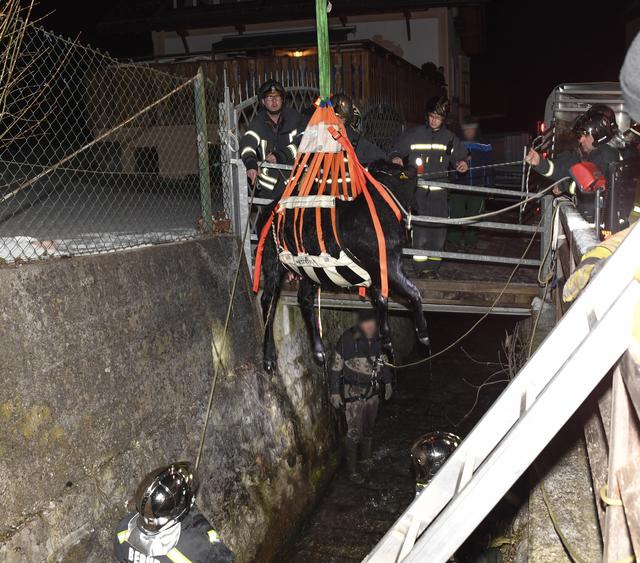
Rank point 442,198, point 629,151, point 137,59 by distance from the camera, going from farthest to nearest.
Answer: point 137,59
point 442,198
point 629,151

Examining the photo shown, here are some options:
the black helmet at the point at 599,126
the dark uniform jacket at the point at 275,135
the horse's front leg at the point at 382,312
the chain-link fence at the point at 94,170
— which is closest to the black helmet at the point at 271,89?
the dark uniform jacket at the point at 275,135

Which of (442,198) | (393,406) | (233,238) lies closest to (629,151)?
(442,198)

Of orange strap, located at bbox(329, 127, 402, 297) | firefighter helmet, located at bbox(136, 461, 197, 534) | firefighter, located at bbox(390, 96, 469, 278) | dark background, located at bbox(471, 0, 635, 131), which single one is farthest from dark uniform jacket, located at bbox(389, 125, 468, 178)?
dark background, located at bbox(471, 0, 635, 131)

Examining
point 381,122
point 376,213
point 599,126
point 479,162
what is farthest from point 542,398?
point 381,122

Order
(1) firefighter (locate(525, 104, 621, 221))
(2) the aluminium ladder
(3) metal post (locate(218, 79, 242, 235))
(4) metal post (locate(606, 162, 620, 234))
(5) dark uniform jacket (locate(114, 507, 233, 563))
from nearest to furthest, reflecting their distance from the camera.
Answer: (2) the aluminium ladder
(5) dark uniform jacket (locate(114, 507, 233, 563))
(4) metal post (locate(606, 162, 620, 234))
(1) firefighter (locate(525, 104, 621, 221))
(3) metal post (locate(218, 79, 242, 235))

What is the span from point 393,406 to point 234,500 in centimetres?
428

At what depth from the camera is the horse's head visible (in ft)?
15.8

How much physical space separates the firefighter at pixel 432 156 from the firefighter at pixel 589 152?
3.32 feet

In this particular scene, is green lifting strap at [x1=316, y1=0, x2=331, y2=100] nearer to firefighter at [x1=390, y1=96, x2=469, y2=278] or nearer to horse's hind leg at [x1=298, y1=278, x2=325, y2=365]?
horse's hind leg at [x1=298, y1=278, x2=325, y2=365]

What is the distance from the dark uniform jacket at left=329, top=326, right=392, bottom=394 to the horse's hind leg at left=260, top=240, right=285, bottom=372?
1.05 meters

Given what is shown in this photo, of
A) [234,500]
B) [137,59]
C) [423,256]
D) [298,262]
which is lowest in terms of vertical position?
[234,500]

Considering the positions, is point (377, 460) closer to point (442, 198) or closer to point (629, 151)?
point (442, 198)

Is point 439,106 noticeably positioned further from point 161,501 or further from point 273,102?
point 161,501

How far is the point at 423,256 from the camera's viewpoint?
657 centimetres
